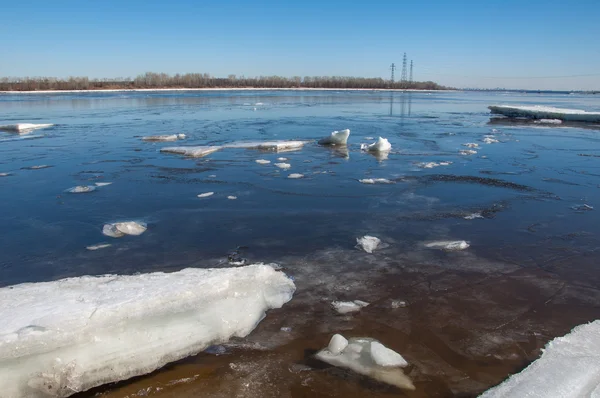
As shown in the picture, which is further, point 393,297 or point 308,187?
point 308,187

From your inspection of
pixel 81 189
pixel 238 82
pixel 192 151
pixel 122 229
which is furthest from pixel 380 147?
pixel 238 82

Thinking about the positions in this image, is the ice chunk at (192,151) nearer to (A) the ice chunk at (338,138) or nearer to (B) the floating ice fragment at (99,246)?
(A) the ice chunk at (338,138)

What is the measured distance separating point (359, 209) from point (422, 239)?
1.21 metres

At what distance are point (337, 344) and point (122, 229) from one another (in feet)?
10.1

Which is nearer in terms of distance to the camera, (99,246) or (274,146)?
(99,246)

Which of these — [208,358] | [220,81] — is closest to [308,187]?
[208,358]

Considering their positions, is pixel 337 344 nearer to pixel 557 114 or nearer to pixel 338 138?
pixel 338 138

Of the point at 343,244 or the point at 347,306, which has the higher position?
the point at 343,244

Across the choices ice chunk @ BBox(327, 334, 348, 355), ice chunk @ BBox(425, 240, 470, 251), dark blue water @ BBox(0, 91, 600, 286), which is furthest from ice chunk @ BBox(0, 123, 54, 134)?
→ ice chunk @ BBox(327, 334, 348, 355)

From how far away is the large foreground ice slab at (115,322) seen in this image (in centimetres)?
221

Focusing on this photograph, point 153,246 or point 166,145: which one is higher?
point 166,145

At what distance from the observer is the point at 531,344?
8.79ft

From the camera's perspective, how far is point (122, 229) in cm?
462

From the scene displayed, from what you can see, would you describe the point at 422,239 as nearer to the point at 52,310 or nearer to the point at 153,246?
the point at 153,246
